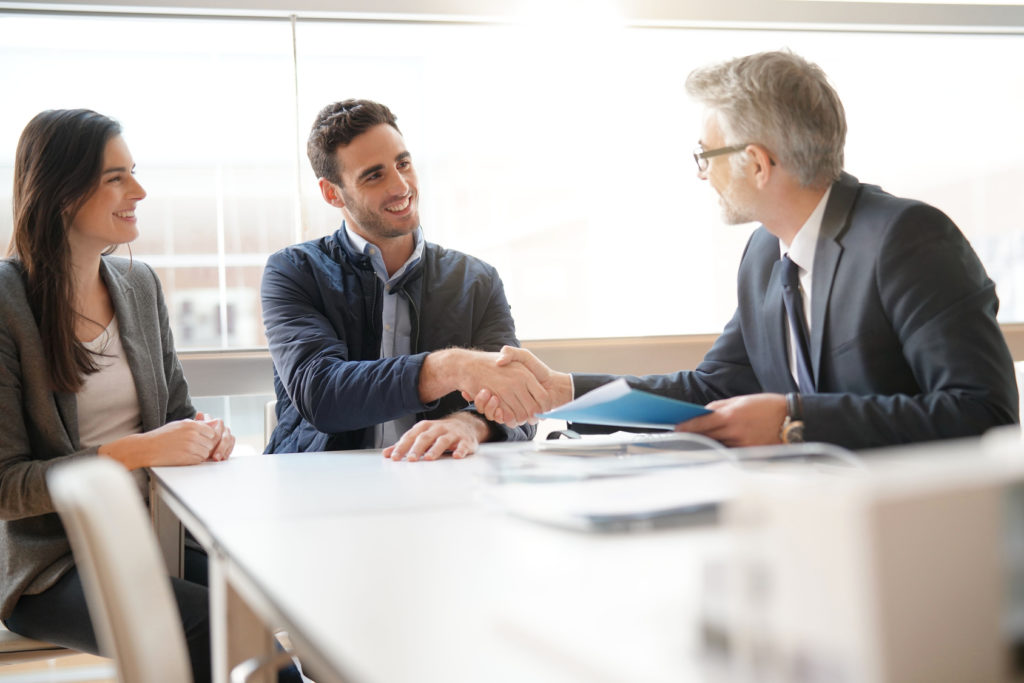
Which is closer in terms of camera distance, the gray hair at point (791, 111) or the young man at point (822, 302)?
the young man at point (822, 302)

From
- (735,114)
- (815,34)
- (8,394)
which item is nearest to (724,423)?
(735,114)

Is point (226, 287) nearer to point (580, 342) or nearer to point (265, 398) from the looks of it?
point (265, 398)

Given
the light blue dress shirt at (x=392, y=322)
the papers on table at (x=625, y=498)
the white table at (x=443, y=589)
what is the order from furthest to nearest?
the light blue dress shirt at (x=392, y=322), the papers on table at (x=625, y=498), the white table at (x=443, y=589)

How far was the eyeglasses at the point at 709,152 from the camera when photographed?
6.71 ft

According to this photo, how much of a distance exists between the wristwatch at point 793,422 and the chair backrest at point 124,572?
3.53ft

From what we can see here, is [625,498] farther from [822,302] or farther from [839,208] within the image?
[839,208]

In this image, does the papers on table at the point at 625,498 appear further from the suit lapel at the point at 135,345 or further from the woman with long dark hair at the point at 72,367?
the suit lapel at the point at 135,345

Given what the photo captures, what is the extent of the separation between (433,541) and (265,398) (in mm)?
2431

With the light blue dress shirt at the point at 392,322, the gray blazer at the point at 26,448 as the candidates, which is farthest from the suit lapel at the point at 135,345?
the light blue dress shirt at the point at 392,322

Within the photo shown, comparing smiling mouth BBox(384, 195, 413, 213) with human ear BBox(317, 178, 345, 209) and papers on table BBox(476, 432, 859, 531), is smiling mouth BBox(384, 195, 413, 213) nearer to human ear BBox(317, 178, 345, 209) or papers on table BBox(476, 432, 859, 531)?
human ear BBox(317, 178, 345, 209)

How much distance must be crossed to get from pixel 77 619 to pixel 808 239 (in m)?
1.67

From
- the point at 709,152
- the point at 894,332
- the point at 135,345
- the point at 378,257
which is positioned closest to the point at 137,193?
the point at 135,345

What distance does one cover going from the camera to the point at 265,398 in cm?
330

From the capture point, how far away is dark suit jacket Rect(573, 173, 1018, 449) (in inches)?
64.6
